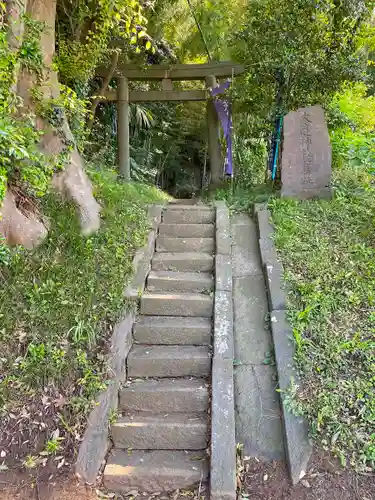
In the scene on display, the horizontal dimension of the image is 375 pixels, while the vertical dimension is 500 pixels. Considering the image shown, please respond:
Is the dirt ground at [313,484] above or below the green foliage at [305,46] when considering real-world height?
below

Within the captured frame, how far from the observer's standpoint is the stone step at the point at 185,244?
5.22m

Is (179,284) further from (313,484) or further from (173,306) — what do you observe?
(313,484)

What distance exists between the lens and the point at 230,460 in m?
2.92

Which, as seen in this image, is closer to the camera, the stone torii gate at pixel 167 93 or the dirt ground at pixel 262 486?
the dirt ground at pixel 262 486

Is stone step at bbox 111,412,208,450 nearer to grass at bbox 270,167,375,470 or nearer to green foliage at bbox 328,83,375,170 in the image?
grass at bbox 270,167,375,470

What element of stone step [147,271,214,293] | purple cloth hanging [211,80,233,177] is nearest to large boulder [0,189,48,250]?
stone step [147,271,214,293]

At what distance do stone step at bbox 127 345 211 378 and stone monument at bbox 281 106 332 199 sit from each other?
3.40 meters

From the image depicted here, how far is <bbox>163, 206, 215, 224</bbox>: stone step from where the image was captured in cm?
581

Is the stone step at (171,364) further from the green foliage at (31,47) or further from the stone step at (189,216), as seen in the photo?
the green foliage at (31,47)

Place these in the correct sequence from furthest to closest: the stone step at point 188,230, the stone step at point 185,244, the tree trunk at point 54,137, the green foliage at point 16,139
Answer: the stone step at point 188,230 < the stone step at point 185,244 < the tree trunk at point 54,137 < the green foliage at point 16,139

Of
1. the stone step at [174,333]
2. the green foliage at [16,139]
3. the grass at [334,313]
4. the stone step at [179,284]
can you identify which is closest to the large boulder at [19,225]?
the green foliage at [16,139]

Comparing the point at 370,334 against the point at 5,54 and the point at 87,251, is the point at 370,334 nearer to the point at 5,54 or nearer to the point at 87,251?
the point at 87,251

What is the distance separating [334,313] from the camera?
147 inches

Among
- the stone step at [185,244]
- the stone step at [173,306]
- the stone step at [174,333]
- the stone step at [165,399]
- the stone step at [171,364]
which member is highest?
the stone step at [185,244]
